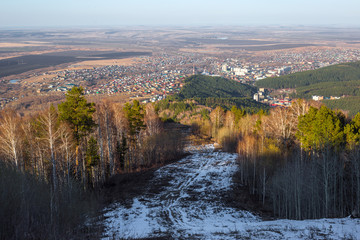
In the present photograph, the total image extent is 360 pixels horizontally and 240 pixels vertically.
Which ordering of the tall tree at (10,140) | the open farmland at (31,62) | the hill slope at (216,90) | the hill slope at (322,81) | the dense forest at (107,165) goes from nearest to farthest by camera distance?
the dense forest at (107,165) → the tall tree at (10,140) → the open farmland at (31,62) → the hill slope at (216,90) → the hill slope at (322,81)

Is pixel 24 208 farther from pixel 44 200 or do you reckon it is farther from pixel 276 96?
pixel 276 96

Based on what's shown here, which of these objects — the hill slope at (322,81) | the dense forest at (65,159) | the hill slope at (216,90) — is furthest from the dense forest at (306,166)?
the hill slope at (322,81)

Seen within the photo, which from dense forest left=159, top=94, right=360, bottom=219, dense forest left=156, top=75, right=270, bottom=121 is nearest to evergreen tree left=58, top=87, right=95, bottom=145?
dense forest left=159, top=94, right=360, bottom=219

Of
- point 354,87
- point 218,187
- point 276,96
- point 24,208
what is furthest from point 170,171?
point 354,87

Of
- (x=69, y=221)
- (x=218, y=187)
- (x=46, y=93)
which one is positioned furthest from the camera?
(x=46, y=93)

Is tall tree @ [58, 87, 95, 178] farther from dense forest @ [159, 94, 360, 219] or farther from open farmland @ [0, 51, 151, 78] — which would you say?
open farmland @ [0, 51, 151, 78]

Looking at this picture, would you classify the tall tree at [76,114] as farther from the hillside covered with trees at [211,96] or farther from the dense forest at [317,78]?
the dense forest at [317,78]
